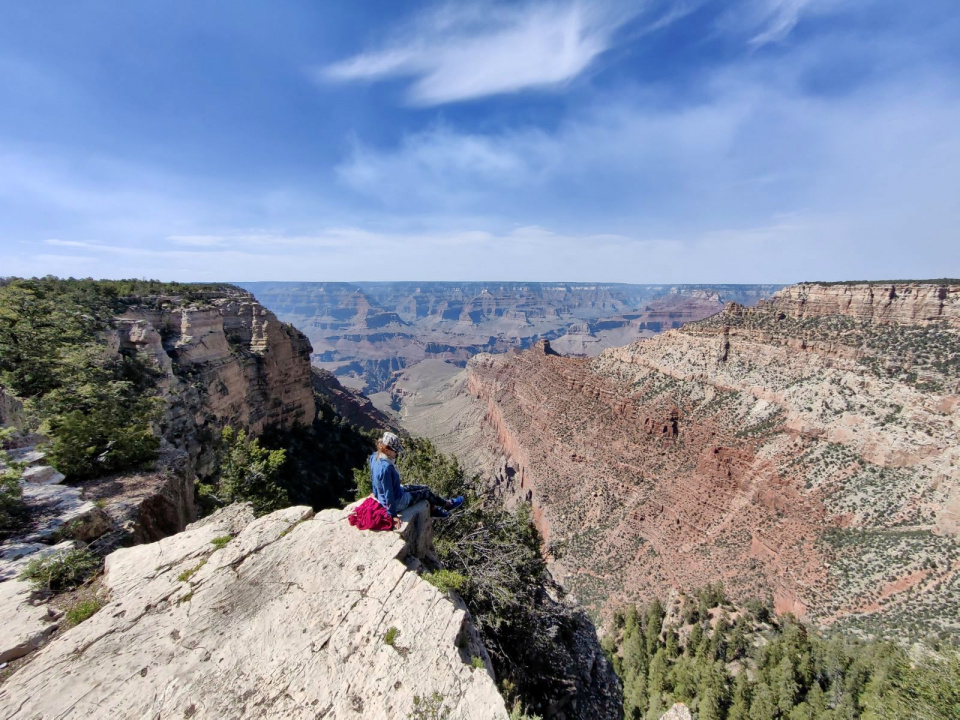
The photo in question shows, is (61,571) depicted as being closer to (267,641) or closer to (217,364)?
(267,641)

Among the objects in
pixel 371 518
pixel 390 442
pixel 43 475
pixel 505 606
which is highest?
pixel 390 442

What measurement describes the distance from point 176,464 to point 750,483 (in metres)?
42.6

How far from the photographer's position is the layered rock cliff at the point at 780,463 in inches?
1038

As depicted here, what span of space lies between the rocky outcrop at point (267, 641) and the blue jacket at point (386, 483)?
1.87 feet

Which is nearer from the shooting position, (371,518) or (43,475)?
(371,518)

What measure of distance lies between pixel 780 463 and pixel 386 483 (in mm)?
40038

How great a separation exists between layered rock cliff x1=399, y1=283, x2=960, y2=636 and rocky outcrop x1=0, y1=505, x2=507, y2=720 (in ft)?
50.0

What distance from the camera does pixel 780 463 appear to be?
115ft

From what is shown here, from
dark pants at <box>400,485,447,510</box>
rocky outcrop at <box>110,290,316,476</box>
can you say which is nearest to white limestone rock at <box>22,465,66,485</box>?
dark pants at <box>400,485,447,510</box>

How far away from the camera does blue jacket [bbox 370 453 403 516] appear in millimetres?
7859

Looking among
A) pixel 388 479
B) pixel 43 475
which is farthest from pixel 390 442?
pixel 43 475

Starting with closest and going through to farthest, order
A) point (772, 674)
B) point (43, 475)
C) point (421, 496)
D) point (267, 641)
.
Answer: point (267, 641)
point (421, 496)
point (43, 475)
point (772, 674)

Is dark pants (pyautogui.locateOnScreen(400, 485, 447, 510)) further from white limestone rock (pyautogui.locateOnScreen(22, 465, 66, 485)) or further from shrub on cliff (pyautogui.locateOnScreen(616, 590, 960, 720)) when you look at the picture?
shrub on cliff (pyautogui.locateOnScreen(616, 590, 960, 720))

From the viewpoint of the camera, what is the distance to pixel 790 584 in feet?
92.5
